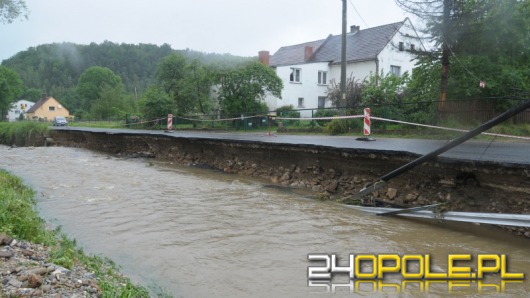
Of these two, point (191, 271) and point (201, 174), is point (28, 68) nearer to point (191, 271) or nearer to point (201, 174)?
point (201, 174)

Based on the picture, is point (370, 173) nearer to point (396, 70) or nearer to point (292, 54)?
point (396, 70)

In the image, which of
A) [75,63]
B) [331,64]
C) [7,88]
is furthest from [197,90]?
[75,63]

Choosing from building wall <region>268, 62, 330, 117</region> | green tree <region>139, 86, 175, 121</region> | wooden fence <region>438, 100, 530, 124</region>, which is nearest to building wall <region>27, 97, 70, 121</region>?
green tree <region>139, 86, 175, 121</region>

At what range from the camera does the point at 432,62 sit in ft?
54.3

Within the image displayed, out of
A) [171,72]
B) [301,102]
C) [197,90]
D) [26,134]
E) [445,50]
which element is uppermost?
[171,72]

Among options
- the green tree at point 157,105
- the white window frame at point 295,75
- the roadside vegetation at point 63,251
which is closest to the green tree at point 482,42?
the roadside vegetation at point 63,251

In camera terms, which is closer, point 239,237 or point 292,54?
point 239,237

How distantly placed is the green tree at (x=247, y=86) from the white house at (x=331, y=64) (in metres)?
4.98

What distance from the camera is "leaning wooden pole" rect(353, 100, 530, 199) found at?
16.9 ft

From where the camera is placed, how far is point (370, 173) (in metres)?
8.68

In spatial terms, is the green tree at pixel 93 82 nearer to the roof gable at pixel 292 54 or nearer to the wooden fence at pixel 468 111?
the roof gable at pixel 292 54

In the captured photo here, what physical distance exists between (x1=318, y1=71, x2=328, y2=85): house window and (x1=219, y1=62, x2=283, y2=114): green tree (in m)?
8.70

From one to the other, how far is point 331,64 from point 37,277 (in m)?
34.1

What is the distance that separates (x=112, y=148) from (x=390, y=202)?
1834cm
